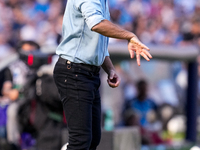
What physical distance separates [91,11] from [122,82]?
16.1ft

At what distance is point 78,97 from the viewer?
277 cm

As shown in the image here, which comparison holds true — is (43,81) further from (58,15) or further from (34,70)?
(58,15)

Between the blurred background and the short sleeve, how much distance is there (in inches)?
83.7

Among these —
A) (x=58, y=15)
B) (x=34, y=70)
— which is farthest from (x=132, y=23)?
(x=34, y=70)

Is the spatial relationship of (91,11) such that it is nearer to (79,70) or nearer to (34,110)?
(79,70)

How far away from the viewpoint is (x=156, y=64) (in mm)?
9453

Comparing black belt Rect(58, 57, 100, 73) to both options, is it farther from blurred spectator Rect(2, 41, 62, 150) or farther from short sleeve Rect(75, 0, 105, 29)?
blurred spectator Rect(2, 41, 62, 150)

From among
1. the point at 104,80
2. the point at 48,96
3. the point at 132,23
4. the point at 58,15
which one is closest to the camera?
the point at 48,96

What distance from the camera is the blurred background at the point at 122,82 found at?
4863 mm

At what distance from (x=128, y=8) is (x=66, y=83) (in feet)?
27.4

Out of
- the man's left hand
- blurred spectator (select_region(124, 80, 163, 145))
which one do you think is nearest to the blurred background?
blurred spectator (select_region(124, 80, 163, 145))

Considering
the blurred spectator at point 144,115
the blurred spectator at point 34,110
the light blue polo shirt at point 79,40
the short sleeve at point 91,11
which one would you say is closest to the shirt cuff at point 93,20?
the short sleeve at point 91,11

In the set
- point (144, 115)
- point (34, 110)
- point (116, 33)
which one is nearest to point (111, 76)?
point (116, 33)

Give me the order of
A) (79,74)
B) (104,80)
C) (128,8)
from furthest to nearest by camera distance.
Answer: (128,8) < (104,80) < (79,74)
